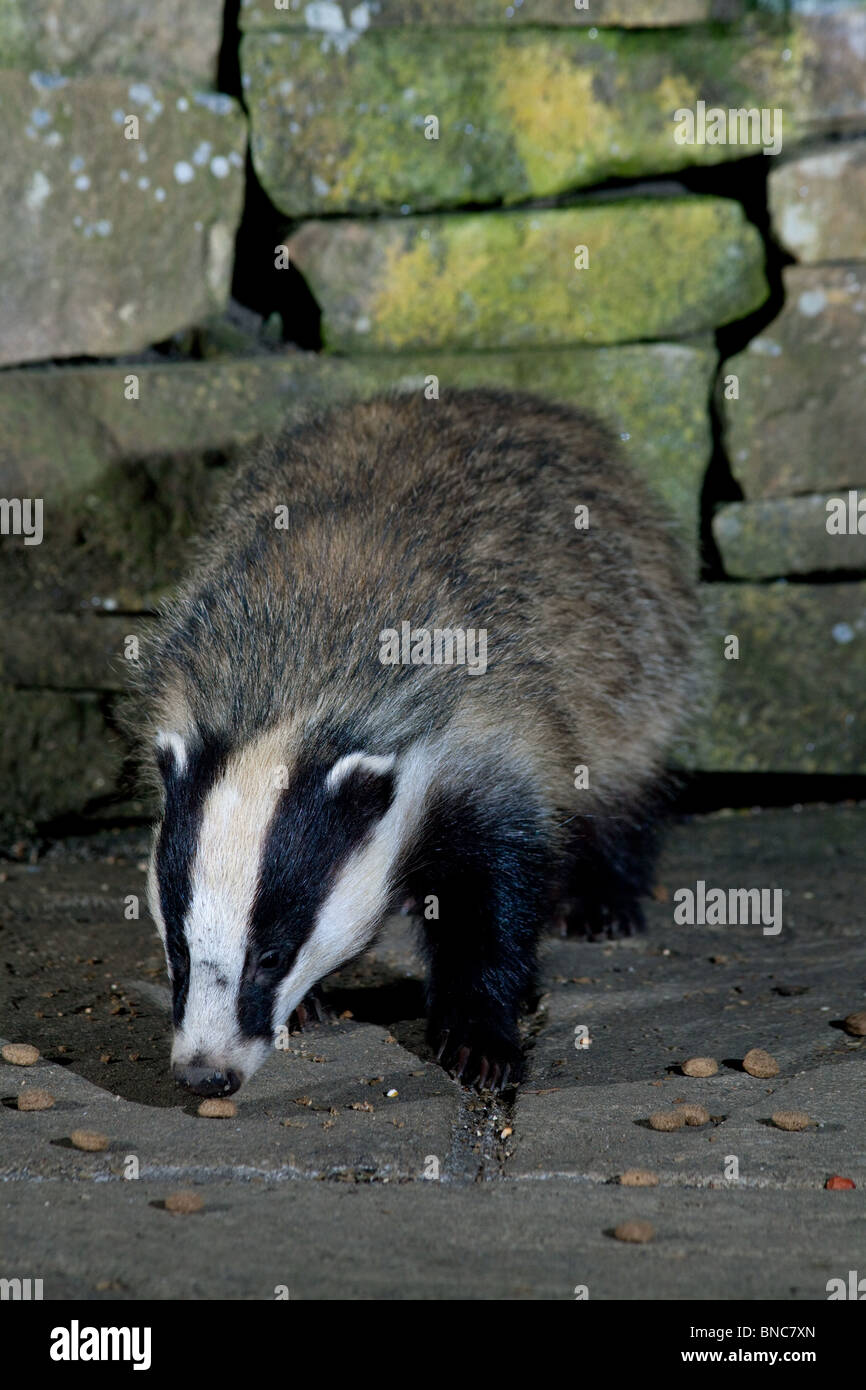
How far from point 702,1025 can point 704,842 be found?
1.58 meters

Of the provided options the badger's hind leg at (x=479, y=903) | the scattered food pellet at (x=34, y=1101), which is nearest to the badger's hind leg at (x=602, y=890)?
the badger's hind leg at (x=479, y=903)

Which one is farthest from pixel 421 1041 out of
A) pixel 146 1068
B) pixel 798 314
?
pixel 798 314

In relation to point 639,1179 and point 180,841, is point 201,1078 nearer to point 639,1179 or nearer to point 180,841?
point 180,841

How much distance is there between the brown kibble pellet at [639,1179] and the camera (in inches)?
107

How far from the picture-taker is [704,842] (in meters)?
5.10

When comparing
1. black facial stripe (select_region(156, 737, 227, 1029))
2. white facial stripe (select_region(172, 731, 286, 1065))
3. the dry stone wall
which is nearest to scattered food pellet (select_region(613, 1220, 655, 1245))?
white facial stripe (select_region(172, 731, 286, 1065))

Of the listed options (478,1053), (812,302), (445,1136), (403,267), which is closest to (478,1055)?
(478,1053)

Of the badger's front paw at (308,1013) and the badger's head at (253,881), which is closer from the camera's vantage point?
the badger's head at (253,881)

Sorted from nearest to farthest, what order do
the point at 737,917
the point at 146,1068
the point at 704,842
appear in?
the point at 146,1068 → the point at 737,917 → the point at 704,842

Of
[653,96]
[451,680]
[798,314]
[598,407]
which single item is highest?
[653,96]

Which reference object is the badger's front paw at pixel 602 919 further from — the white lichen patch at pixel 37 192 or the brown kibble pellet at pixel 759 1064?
the white lichen patch at pixel 37 192

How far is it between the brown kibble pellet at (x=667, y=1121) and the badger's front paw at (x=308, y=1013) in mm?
961

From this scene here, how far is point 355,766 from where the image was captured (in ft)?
10.8

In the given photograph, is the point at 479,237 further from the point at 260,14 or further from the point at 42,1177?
the point at 42,1177
